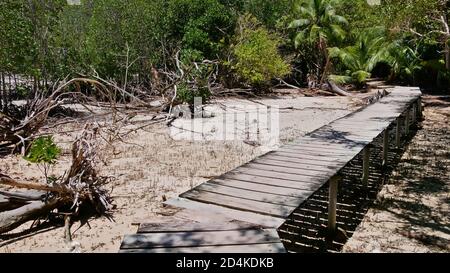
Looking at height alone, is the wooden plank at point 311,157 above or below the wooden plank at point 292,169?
above

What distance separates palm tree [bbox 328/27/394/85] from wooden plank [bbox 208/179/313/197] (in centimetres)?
1860

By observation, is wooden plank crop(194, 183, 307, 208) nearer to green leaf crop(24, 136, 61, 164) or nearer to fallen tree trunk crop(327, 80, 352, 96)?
green leaf crop(24, 136, 61, 164)

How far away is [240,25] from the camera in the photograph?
19.9 metres

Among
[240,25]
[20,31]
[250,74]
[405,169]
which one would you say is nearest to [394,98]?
[405,169]

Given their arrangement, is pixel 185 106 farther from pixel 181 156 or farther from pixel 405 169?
pixel 405 169

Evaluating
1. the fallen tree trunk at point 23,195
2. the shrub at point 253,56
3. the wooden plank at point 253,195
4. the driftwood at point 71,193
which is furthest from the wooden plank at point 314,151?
the shrub at point 253,56

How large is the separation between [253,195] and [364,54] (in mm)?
21661

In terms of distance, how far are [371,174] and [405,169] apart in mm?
712

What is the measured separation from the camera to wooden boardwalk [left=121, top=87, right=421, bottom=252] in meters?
3.16

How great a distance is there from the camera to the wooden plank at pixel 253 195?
4012 millimetres

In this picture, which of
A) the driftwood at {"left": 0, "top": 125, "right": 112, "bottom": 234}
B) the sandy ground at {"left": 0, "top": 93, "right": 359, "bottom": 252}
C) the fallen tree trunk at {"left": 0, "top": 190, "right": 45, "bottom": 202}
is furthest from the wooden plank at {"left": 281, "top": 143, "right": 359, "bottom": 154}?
the fallen tree trunk at {"left": 0, "top": 190, "right": 45, "bottom": 202}

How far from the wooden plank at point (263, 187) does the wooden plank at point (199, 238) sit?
3.09 ft

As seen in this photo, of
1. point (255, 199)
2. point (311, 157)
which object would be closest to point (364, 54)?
point (311, 157)

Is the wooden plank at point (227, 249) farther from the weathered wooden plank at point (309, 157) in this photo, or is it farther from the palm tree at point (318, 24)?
the palm tree at point (318, 24)
